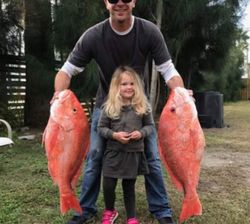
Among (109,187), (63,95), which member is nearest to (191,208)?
(109,187)

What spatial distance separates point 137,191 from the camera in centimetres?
418

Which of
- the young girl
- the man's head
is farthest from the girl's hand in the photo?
the man's head

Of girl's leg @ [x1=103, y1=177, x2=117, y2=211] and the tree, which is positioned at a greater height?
the tree

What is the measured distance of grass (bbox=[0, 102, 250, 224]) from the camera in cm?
340

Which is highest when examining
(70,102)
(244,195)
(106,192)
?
(70,102)

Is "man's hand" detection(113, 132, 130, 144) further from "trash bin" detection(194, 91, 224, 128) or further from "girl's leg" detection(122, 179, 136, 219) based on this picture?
"trash bin" detection(194, 91, 224, 128)

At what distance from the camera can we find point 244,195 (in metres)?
4.13

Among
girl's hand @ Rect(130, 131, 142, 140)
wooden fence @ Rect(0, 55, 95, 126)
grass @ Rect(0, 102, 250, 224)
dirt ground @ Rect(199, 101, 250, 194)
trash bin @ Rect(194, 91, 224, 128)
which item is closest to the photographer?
girl's hand @ Rect(130, 131, 142, 140)

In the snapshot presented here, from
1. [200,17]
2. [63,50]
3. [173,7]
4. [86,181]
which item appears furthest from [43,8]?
[86,181]

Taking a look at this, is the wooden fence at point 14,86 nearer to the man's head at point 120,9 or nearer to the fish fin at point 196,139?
the man's head at point 120,9

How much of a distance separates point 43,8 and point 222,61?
5751 millimetres

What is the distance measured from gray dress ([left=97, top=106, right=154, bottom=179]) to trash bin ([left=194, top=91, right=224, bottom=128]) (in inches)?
323

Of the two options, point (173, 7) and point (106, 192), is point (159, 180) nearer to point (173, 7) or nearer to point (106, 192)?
point (106, 192)

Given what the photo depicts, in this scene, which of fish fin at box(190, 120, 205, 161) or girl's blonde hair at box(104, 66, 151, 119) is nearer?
fish fin at box(190, 120, 205, 161)
